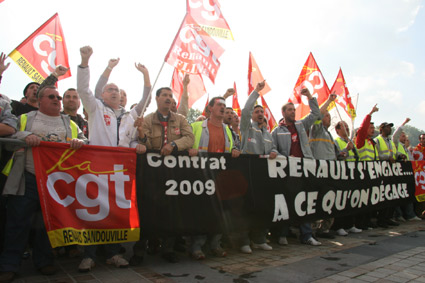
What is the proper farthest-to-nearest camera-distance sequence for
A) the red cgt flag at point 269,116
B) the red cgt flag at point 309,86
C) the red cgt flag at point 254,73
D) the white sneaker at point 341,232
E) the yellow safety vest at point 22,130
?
the red cgt flag at point 269,116, the red cgt flag at point 254,73, the red cgt flag at point 309,86, the white sneaker at point 341,232, the yellow safety vest at point 22,130

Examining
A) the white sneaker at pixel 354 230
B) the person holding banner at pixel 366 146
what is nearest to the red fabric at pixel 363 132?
the person holding banner at pixel 366 146

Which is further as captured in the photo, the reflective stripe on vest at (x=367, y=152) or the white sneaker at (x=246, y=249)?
the reflective stripe on vest at (x=367, y=152)

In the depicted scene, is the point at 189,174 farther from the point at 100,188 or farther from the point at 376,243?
the point at 376,243

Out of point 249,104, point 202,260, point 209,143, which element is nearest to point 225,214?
point 202,260

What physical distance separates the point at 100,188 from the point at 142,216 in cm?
60

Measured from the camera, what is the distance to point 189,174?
13.2ft

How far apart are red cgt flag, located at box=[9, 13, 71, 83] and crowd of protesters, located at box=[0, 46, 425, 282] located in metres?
1.48

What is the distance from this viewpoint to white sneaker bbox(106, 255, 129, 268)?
3.54 m

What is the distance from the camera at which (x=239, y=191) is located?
4.40m

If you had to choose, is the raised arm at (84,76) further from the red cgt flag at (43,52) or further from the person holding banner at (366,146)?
the person holding banner at (366,146)

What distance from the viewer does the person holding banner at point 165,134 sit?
3.89 m

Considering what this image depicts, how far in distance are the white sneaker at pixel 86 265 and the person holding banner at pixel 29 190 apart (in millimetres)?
265

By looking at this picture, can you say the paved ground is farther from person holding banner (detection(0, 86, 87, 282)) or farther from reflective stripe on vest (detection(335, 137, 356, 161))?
reflective stripe on vest (detection(335, 137, 356, 161))

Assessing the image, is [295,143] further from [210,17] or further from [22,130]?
[22,130]
